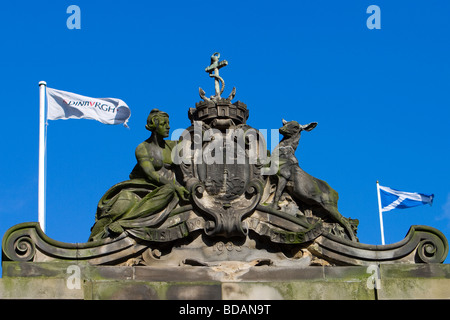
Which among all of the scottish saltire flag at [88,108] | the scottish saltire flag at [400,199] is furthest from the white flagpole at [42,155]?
the scottish saltire flag at [400,199]

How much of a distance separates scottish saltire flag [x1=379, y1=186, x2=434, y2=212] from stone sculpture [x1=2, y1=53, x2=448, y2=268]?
9.02m

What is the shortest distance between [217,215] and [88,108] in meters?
7.85

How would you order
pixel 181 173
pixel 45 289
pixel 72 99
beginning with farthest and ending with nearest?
pixel 72 99
pixel 181 173
pixel 45 289

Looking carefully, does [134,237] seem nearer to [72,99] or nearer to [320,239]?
[320,239]

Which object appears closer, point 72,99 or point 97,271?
point 97,271

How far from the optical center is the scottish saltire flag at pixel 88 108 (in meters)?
30.3

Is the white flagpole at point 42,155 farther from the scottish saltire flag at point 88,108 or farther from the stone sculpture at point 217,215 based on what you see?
the stone sculpture at point 217,215

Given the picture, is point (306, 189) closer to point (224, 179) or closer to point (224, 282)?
point (224, 179)

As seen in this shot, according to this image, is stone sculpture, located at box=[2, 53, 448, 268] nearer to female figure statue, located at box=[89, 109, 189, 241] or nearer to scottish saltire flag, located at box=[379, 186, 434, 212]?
female figure statue, located at box=[89, 109, 189, 241]

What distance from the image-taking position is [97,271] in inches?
928

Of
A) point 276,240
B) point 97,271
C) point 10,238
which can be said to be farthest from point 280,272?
point 10,238

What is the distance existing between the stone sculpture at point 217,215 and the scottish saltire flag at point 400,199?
9020 mm
